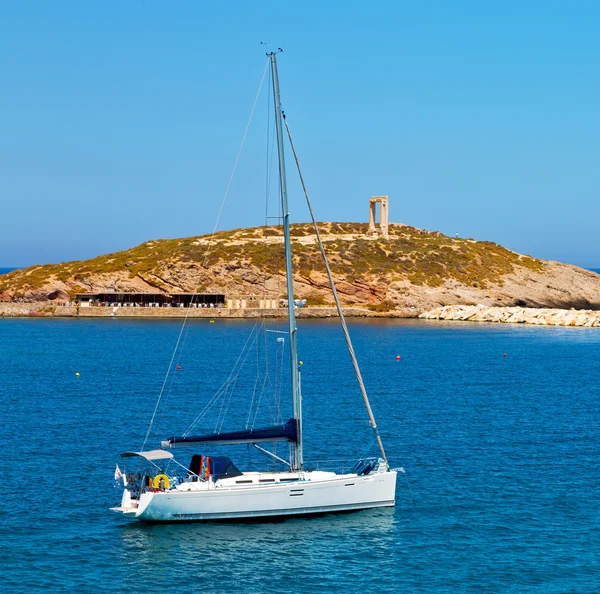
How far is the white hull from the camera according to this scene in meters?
30.8

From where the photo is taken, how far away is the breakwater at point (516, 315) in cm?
13262

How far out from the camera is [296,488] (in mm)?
31484

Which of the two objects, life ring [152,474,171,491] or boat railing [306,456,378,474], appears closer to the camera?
life ring [152,474,171,491]

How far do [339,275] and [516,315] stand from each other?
2779 centimetres

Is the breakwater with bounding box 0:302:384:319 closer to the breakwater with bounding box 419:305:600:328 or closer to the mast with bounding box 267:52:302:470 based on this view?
the breakwater with bounding box 419:305:600:328

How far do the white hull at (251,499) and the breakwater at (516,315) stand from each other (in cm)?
10491

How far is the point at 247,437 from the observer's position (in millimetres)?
32812

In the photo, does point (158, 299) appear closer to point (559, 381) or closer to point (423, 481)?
point (559, 381)

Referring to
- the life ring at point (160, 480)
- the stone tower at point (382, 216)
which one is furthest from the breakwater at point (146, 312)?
the life ring at point (160, 480)

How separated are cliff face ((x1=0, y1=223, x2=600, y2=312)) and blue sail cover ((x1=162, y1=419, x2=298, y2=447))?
4225 inches

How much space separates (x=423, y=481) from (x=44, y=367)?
158 ft

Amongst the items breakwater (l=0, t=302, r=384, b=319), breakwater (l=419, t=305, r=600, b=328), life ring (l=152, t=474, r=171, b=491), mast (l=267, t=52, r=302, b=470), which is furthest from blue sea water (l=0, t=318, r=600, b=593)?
breakwater (l=0, t=302, r=384, b=319)

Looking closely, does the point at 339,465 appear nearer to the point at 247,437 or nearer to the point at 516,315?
the point at 247,437

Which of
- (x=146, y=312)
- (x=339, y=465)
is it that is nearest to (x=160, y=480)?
(x=339, y=465)
